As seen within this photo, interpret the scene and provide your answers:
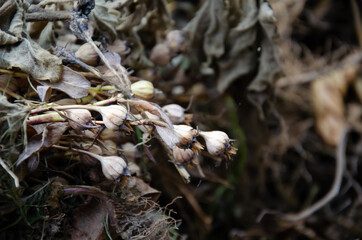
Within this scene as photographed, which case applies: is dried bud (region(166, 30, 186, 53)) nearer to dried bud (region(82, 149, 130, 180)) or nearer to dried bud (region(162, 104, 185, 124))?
dried bud (region(162, 104, 185, 124))

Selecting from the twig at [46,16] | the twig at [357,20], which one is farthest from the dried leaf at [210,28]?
the twig at [357,20]

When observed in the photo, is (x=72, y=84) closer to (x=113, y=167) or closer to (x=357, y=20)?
(x=113, y=167)

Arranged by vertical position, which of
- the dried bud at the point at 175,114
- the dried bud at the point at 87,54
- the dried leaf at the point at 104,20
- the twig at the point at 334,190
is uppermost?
the dried leaf at the point at 104,20

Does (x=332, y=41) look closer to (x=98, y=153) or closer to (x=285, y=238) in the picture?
(x=285, y=238)

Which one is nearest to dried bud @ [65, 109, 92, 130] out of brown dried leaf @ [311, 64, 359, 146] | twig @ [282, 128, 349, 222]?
twig @ [282, 128, 349, 222]

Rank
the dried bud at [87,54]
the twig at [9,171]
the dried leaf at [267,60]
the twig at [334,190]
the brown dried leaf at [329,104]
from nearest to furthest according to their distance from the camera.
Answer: the twig at [9,171]
the dried bud at [87,54]
the dried leaf at [267,60]
the twig at [334,190]
the brown dried leaf at [329,104]

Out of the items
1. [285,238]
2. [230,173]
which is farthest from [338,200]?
[230,173]

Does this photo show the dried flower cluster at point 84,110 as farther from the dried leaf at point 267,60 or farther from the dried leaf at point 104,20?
the dried leaf at point 267,60
